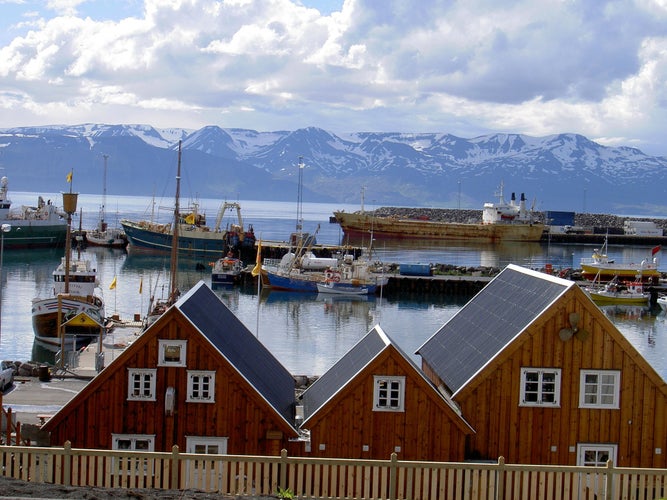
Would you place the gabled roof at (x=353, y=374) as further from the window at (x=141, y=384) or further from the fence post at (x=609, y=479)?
the fence post at (x=609, y=479)

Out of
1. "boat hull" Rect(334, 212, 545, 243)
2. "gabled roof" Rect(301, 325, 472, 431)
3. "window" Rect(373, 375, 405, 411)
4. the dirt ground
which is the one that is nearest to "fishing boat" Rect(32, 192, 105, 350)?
"gabled roof" Rect(301, 325, 472, 431)

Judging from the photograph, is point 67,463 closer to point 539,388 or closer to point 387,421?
point 387,421

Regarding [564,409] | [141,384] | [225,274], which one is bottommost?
[564,409]

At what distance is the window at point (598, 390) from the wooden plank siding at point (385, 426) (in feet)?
7.80

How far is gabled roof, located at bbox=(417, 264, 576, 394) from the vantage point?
17547mm

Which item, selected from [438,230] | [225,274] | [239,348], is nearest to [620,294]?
[225,274]

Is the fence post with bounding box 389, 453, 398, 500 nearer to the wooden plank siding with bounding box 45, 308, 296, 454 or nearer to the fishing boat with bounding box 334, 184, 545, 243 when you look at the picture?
the wooden plank siding with bounding box 45, 308, 296, 454

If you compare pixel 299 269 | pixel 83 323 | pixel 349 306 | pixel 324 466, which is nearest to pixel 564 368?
pixel 324 466

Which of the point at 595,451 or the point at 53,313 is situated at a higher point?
the point at 53,313

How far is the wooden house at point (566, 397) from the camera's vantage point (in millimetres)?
17016

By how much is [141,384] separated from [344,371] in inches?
159

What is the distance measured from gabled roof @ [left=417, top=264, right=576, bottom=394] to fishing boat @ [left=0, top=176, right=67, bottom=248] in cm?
9134

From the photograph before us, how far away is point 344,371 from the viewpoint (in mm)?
18328

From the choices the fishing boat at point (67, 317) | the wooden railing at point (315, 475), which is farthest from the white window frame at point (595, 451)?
the fishing boat at point (67, 317)
